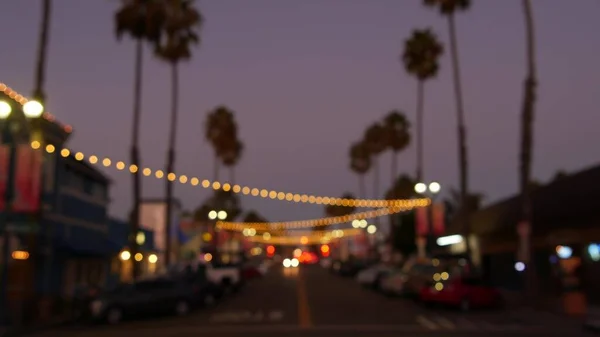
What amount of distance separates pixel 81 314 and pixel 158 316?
2.81 m

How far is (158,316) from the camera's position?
28.5m

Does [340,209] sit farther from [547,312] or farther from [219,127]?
[547,312]

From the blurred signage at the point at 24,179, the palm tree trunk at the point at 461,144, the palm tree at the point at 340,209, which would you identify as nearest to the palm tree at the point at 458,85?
the palm tree trunk at the point at 461,144

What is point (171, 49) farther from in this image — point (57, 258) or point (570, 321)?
point (570, 321)

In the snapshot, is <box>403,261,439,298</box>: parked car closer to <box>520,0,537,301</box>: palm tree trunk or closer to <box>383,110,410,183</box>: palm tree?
<box>520,0,537,301</box>: palm tree trunk

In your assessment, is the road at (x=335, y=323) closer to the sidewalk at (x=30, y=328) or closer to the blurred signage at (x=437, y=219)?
the sidewalk at (x=30, y=328)

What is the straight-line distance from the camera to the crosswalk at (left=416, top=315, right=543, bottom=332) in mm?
22938

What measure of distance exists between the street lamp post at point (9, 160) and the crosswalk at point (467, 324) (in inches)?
495

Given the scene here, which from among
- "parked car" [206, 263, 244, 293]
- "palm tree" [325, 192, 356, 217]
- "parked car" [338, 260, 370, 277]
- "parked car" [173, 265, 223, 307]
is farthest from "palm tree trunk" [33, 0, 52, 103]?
"palm tree" [325, 192, 356, 217]

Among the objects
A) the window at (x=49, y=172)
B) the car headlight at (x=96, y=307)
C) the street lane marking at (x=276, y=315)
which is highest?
the window at (x=49, y=172)

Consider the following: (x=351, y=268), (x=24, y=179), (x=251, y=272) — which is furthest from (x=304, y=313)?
(x=351, y=268)

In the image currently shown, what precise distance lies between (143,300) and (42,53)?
9227mm

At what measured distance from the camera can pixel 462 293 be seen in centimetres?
2944

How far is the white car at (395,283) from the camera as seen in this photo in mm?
35416
